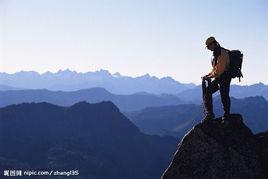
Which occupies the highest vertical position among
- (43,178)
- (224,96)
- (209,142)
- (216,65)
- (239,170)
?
Answer: (216,65)

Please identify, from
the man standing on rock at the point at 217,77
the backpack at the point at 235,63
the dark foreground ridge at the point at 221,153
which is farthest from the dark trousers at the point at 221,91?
the dark foreground ridge at the point at 221,153

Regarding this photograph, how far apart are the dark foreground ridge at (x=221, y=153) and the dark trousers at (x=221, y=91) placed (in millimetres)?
450

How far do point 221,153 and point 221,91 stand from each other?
2.42m

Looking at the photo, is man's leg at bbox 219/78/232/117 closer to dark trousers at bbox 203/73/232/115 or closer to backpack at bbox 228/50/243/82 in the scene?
dark trousers at bbox 203/73/232/115

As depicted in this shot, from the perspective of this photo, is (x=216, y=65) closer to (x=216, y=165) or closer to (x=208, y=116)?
(x=208, y=116)

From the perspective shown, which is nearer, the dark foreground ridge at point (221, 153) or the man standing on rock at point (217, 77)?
the dark foreground ridge at point (221, 153)

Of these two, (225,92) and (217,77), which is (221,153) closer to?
(225,92)

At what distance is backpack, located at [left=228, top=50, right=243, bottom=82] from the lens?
15.9 m

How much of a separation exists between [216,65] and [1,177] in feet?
622

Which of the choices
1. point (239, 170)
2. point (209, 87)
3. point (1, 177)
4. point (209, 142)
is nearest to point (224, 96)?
point (209, 87)

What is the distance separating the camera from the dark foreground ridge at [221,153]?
15062mm

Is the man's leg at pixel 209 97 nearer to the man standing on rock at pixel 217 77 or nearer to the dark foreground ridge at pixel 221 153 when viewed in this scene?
the man standing on rock at pixel 217 77

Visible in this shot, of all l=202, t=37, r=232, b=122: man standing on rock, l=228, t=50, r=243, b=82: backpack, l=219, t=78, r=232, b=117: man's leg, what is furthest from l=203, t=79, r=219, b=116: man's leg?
l=228, t=50, r=243, b=82: backpack

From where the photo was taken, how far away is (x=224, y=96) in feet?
53.9
